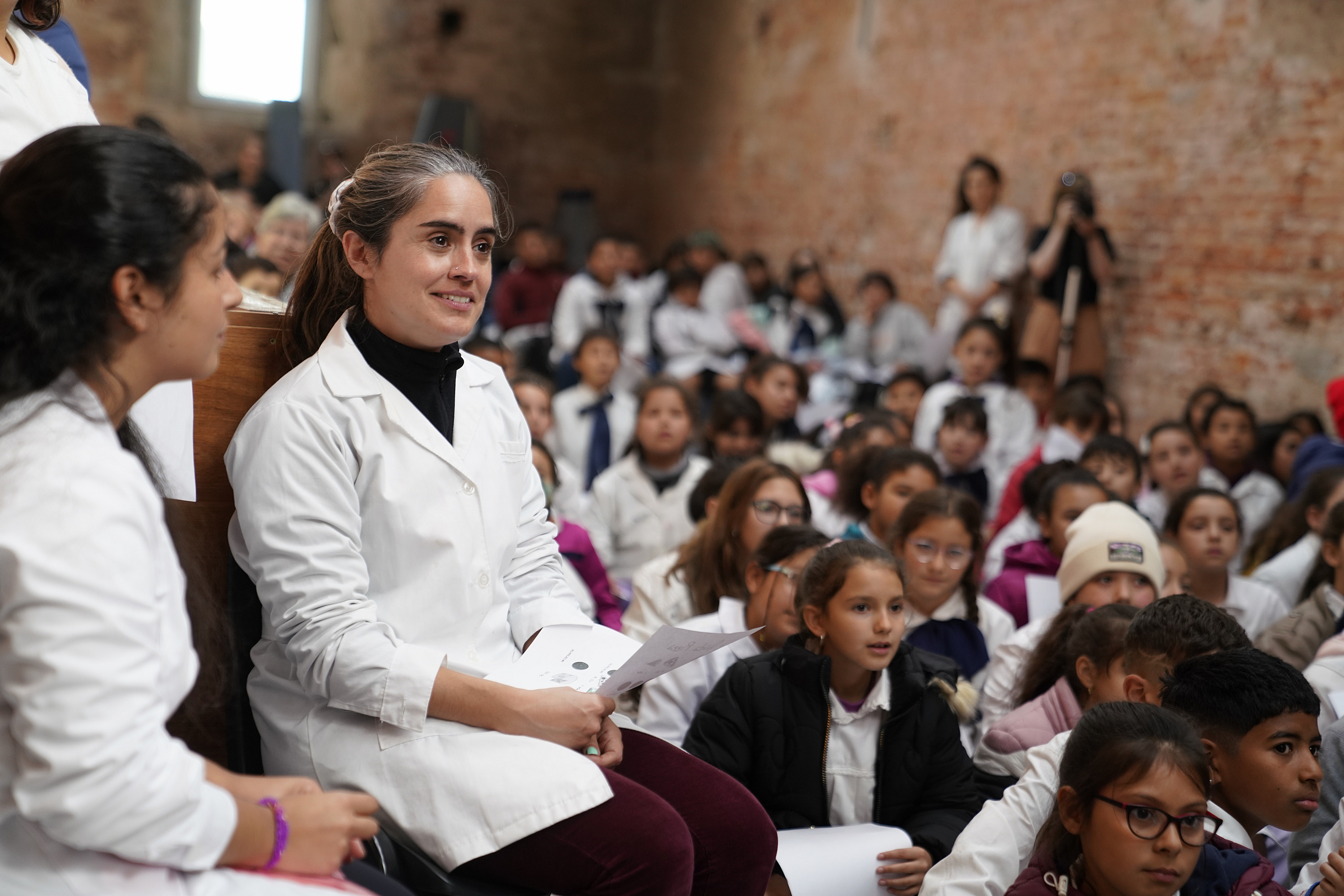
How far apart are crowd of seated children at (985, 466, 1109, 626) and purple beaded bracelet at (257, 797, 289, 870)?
2448mm

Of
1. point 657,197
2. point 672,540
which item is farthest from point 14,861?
point 657,197

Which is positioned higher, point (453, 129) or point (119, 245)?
point (453, 129)

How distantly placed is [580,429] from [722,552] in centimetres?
223

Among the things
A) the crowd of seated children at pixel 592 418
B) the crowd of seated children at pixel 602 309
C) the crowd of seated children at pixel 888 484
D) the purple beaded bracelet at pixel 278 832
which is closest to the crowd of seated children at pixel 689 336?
the crowd of seated children at pixel 602 309

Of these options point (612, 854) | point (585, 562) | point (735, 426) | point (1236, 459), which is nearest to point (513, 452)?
point (612, 854)

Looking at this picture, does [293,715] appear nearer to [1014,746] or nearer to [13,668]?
[13,668]

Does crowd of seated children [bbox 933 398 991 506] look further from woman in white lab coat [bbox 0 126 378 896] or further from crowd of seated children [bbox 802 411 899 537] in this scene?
woman in white lab coat [bbox 0 126 378 896]

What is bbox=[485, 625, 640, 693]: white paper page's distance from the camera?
1597mm

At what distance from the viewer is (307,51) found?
1026 cm

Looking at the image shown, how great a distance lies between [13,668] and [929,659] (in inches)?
67.4

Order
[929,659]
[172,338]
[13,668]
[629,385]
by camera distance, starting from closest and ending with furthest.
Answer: [13,668] → [172,338] → [929,659] → [629,385]

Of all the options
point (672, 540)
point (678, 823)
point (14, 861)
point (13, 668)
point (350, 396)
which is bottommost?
point (672, 540)

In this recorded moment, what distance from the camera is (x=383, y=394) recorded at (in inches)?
62.9

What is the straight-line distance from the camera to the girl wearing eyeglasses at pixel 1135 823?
1.72 meters
